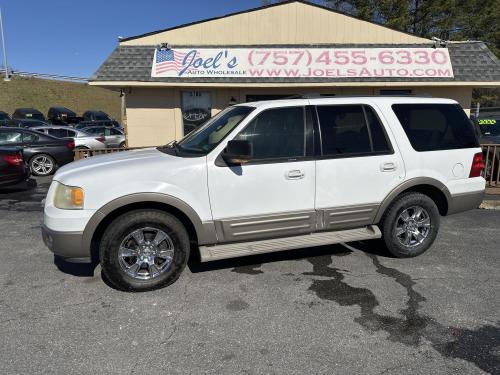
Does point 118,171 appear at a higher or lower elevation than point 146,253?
higher

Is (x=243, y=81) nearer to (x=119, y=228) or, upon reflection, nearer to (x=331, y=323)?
(x=119, y=228)

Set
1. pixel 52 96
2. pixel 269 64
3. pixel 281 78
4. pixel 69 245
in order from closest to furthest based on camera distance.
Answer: pixel 69 245, pixel 281 78, pixel 269 64, pixel 52 96

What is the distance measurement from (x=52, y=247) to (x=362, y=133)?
346 cm

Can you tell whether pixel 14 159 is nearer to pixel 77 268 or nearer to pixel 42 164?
pixel 42 164

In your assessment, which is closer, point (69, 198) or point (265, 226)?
point (69, 198)

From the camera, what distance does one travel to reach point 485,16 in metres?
24.2

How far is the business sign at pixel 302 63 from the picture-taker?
35.8 feet

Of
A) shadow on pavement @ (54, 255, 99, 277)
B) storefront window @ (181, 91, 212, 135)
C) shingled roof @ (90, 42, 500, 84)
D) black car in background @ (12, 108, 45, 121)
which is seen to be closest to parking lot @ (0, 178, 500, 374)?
shadow on pavement @ (54, 255, 99, 277)

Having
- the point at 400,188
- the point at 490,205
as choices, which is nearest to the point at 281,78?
the point at 490,205

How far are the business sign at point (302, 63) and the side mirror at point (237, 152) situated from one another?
7613 mm

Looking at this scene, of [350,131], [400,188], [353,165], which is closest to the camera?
[353,165]

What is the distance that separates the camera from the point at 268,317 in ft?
11.1

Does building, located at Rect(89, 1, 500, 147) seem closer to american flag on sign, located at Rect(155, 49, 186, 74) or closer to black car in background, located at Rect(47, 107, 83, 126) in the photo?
american flag on sign, located at Rect(155, 49, 186, 74)

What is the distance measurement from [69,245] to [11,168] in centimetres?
557
